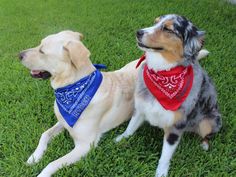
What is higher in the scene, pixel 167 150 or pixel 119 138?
pixel 167 150

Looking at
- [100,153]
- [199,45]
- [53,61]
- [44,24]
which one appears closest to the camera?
[199,45]

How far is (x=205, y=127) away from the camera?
3879mm

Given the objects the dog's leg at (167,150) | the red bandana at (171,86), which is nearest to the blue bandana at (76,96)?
the red bandana at (171,86)

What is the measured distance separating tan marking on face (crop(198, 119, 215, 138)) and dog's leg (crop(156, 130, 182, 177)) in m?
0.40

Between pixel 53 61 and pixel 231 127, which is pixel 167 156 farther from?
pixel 53 61

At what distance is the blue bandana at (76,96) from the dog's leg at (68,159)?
0.23 meters

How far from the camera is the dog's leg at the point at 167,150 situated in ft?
11.7

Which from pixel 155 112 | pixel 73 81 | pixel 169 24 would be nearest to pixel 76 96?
pixel 73 81

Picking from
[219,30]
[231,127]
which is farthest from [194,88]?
[219,30]

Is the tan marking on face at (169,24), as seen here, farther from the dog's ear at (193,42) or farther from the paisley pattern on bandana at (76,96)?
the paisley pattern on bandana at (76,96)

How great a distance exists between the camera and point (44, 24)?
732 cm

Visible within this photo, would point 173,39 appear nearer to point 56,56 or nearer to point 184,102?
point 184,102

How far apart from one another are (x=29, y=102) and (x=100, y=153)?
1308 millimetres

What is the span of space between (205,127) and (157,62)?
90 cm
